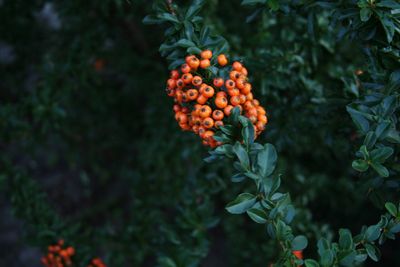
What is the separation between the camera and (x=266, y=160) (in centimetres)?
112

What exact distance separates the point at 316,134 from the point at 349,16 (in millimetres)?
1240

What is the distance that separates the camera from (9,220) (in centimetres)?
415

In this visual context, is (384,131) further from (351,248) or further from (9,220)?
(9,220)

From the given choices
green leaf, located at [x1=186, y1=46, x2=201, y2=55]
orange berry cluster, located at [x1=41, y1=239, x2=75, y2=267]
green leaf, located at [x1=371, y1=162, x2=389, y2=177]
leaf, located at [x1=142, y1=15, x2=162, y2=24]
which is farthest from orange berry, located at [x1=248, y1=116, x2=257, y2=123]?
orange berry cluster, located at [x1=41, y1=239, x2=75, y2=267]

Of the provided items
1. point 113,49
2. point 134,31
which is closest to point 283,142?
point 134,31

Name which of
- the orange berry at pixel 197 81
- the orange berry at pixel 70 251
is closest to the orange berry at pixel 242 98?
the orange berry at pixel 197 81

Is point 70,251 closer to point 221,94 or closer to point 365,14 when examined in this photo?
point 221,94

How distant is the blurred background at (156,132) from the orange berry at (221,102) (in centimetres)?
57

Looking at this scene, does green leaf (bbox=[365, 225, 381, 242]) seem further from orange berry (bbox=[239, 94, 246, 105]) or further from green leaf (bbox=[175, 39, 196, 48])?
green leaf (bbox=[175, 39, 196, 48])

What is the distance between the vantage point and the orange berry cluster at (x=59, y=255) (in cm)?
187

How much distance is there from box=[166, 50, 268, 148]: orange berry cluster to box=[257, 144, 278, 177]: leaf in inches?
2.5

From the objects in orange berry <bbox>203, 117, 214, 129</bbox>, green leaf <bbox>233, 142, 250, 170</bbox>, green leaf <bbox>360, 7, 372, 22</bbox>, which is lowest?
green leaf <bbox>233, 142, 250, 170</bbox>

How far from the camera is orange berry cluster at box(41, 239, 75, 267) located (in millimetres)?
1868

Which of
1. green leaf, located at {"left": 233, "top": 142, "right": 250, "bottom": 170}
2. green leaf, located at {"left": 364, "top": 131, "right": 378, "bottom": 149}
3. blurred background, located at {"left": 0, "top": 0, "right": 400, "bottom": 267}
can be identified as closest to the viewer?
green leaf, located at {"left": 233, "top": 142, "right": 250, "bottom": 170}
